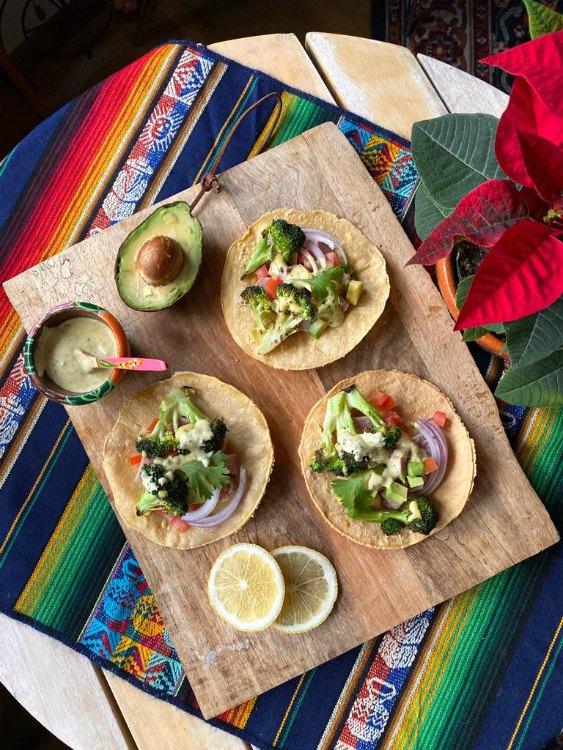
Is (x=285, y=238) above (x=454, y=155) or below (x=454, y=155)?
below

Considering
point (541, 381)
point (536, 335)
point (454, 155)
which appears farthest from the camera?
point (541, 381)

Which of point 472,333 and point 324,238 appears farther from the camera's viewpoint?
point 324,238

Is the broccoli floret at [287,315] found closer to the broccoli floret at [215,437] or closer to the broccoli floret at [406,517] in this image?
the broccoli floret at [215,437]

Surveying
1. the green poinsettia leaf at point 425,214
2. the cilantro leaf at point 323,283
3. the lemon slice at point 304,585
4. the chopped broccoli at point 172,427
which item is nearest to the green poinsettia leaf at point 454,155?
the green poinsettia leaf at point 425,214

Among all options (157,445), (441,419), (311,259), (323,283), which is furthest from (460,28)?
(157,445)

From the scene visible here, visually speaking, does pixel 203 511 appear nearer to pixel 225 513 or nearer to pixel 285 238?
pixel 225 513
